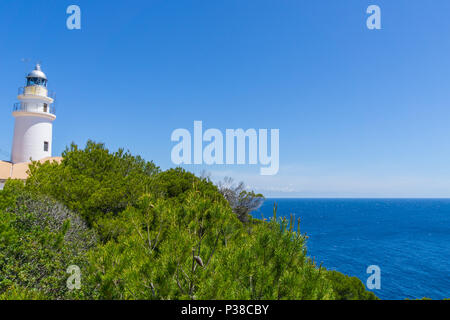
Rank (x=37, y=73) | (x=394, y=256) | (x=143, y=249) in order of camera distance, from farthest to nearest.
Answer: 1. (x=394, y=256)
2. (x=37, y=73)
3. (x=143, y=249)

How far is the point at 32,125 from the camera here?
28.4 metres

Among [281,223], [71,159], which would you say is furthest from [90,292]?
[71,159]

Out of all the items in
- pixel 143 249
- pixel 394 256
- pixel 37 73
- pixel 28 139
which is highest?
pixel 37 73

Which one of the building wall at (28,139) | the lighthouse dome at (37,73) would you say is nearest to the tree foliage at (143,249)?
the building wall at (28,139)

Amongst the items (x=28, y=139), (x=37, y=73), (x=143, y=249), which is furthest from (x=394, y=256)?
(x=37, y=73)

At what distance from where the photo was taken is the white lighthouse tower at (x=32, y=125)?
2809 cm

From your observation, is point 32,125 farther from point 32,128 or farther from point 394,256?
point 394,256

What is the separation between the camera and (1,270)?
634cm

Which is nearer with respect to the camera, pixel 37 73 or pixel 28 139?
pixel 28 139

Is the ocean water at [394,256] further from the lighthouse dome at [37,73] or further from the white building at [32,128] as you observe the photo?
→ the lighthouse dome at [37,73]

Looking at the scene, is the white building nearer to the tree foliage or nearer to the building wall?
the building wall

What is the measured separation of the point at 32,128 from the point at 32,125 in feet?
1.06

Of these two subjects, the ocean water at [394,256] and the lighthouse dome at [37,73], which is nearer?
the lighthouse dome at [37,73]

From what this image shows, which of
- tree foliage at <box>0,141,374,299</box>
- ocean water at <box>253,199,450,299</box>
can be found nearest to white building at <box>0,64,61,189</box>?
tree foliage at <box>0,141,374,299</box>
